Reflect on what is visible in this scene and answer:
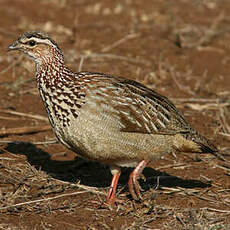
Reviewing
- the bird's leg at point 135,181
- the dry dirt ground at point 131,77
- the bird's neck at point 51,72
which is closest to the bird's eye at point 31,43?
the bird's neck at point 51,72

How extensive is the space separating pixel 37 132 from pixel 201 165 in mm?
2500

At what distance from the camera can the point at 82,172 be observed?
299 inches

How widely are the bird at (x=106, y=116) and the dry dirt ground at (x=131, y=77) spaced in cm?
54

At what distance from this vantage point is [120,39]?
12.6 m

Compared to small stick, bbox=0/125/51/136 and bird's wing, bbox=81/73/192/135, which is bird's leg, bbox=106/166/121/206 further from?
small stick, bbox=0/125/51/136

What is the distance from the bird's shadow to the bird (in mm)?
660

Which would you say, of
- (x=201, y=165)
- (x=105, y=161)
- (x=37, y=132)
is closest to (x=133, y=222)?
(x=105, y=161)

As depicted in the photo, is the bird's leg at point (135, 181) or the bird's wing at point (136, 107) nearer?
the bird's wing at point (136, 107)

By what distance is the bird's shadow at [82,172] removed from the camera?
7150mm

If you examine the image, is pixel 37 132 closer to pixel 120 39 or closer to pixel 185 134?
pixel 185 134

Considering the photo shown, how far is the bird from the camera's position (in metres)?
5.95

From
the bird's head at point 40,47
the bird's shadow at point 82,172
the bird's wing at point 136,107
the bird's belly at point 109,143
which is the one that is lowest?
the bird's shadow at point 82,172

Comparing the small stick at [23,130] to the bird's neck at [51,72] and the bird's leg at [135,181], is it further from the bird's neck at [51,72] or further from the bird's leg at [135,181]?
the bird's leg at [135,181]

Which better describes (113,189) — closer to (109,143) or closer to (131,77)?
(109,143)
